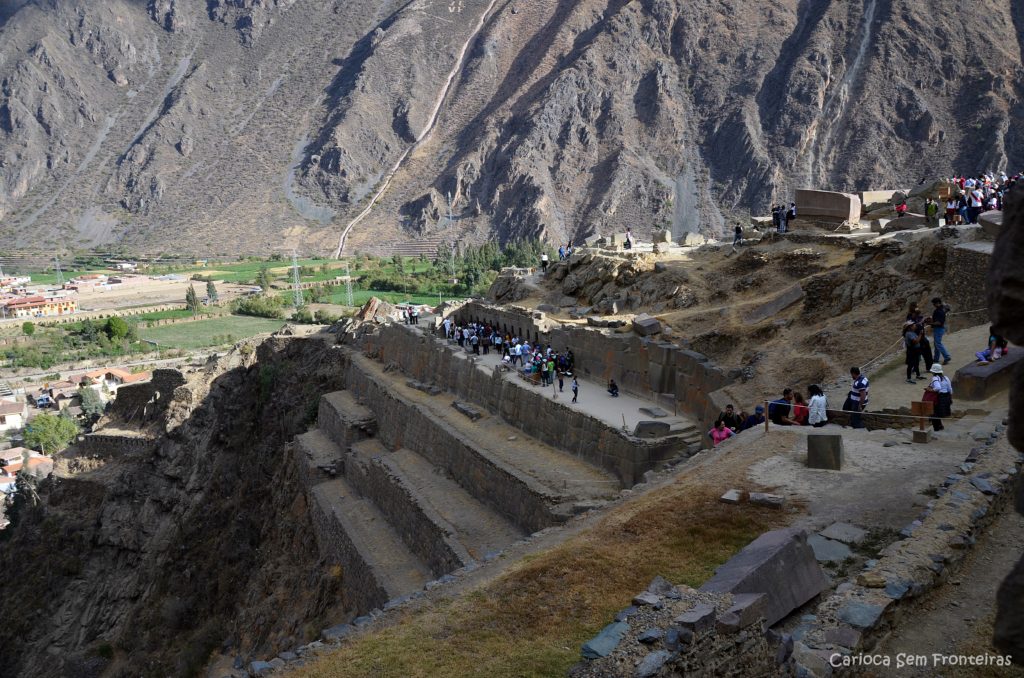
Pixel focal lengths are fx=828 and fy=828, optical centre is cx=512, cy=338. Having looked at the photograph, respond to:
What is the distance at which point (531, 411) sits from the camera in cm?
2017

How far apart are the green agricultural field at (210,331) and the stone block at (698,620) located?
6390 cm

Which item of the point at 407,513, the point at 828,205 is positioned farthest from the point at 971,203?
the point at 407,513

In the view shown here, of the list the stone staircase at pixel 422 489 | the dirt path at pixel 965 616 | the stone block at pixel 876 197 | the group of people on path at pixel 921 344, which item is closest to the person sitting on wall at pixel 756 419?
the group of people on path at pixel 921 344

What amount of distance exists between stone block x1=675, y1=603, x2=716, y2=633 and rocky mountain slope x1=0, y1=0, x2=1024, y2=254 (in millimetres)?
71723

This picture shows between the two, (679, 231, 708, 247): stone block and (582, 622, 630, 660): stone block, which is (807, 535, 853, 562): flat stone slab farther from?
(679, 231, 708, 247): stone block

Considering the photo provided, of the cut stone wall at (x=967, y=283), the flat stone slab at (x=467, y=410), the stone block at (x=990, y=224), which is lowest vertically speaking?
the flat stone slab at (x=467, y=410)

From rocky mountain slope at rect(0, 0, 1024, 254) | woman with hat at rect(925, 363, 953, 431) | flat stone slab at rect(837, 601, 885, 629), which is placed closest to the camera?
flat stone slab at rect(837, 601, 885, 629)

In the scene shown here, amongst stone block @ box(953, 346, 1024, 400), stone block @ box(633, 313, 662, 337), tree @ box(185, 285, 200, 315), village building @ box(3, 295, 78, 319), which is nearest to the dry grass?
stone block @ box(953, 346, 1024, 400)

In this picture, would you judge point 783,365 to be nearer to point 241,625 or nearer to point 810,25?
point 241,625

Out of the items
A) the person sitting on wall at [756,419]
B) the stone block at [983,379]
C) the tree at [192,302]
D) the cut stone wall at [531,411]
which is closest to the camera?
the stone block at [983,379]

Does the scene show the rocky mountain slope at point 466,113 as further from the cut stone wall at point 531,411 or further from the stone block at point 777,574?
the stone block at point 777,574

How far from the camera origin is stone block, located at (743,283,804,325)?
20453 mm

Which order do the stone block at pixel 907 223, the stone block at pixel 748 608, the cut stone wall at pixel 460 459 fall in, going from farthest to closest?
1. the stone block at pixel 907 223
2. the cut stone wall at pixel 460 459
3. the stone block at pixel 748 608

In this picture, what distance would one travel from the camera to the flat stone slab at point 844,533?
29.3 ft
